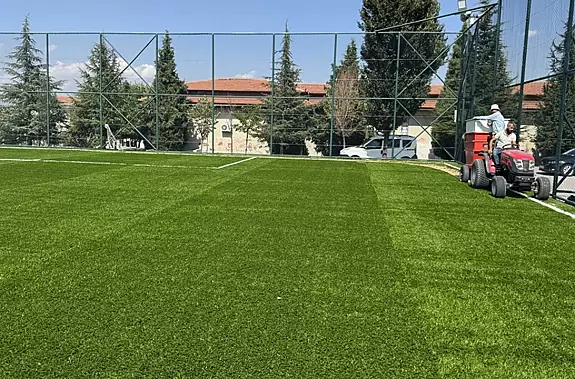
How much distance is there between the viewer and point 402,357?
9.82 ft

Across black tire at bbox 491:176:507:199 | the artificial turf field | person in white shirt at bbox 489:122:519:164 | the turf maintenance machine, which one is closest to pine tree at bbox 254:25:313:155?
the turf maintenance machine

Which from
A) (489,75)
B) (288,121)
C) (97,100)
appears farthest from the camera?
(97,100)

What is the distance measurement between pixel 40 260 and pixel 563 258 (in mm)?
5142

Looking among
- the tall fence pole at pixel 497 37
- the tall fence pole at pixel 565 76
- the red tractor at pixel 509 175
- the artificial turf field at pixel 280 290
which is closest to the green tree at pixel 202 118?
the tall fence pole at pixel 497 37

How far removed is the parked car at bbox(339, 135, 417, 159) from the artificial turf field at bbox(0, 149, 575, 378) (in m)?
13.8

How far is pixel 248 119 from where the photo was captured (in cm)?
2330

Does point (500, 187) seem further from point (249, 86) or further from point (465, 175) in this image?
point (249, 86)

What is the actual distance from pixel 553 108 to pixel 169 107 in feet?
54.6

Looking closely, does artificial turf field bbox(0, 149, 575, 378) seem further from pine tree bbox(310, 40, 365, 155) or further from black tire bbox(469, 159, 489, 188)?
→ pine tree bbox(310, 40, 365, 155)

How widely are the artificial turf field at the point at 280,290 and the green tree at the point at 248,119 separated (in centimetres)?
1525

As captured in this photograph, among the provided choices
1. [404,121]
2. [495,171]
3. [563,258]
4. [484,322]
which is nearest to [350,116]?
[404,121]

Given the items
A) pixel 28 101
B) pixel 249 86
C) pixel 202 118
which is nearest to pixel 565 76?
pixel 249 86

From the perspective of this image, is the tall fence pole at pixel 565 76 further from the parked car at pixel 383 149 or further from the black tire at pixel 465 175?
the parked car at pixel 383 149

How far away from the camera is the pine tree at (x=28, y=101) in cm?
2417
